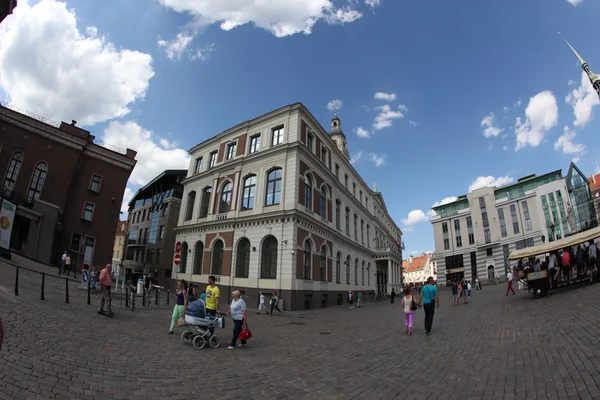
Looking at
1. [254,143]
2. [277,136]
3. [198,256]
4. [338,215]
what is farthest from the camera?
[338,215]

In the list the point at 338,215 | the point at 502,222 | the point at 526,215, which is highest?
the point at 526,215

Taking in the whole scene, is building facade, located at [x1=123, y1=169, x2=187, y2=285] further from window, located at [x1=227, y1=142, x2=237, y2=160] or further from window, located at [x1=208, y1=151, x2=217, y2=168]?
window, located at [x1=227, y1=142, x2=237, y2=160]

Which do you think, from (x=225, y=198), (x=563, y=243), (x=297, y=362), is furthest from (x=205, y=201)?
(x=563, y=243)

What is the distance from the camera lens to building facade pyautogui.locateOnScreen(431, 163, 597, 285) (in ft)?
177

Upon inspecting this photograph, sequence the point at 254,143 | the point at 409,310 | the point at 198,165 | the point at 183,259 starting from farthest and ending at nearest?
the point at 198,165 < the point at 183,259 < the point at 254,143 < the point at 409,310

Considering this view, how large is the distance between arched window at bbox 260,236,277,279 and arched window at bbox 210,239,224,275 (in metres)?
4.54

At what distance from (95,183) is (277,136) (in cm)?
2096

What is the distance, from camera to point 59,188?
28.8 metres

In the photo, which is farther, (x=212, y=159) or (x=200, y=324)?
(x=212, y=159)

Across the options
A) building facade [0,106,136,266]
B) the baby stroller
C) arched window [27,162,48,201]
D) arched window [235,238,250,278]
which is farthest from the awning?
arched window [27,162,48,201]

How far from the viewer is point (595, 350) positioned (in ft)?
18.7

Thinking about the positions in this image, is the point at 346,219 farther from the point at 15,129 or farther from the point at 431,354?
the point at 15,129

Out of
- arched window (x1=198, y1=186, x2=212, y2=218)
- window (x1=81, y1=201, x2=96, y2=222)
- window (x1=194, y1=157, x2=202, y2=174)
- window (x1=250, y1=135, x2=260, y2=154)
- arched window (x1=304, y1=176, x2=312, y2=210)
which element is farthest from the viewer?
window (x1=194, y1=157, x2=202, y2=174)

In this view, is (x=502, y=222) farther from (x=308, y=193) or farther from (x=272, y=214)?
(x=272, y=214)
